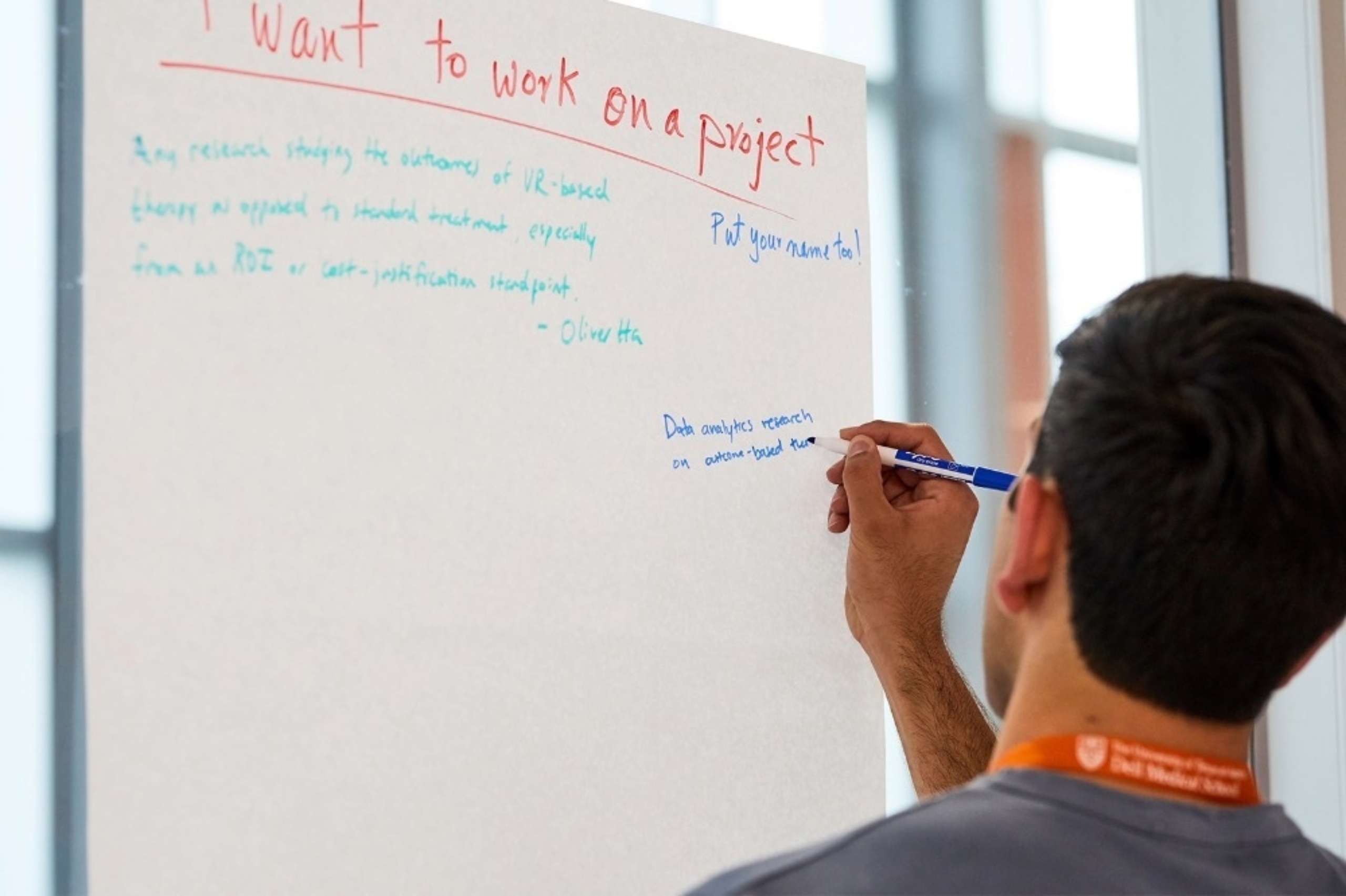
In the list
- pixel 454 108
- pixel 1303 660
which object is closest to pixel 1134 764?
pixel 1303 660

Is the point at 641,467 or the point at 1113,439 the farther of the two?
the point at 641,467

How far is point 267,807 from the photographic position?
3.61 ft

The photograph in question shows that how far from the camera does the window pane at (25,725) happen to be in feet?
3.46

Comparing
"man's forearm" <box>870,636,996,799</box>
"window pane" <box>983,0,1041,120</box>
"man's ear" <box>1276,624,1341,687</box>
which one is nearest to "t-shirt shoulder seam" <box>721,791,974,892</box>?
"man's ear" <box>1276,624,1341,687</box>

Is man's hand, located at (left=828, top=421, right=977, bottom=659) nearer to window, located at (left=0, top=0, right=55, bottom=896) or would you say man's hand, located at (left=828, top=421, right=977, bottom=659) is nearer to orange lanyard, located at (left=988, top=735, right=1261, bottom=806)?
orange lanyard, located at (left=988, top=735, right=1261, bottom=806)

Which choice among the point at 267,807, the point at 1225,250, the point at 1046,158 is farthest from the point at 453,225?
the point at 1225,250

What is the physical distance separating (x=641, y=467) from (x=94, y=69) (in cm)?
54

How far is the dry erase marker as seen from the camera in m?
1.43

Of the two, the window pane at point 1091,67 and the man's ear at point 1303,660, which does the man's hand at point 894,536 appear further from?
the window pane at point 1091,67

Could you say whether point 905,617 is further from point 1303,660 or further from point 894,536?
point 1303,660

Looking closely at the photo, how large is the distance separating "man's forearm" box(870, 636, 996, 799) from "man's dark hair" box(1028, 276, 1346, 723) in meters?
0.46

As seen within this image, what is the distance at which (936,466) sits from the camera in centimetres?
143

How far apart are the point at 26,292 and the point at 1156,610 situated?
0.80 metres

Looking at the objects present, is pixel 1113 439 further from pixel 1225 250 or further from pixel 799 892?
pixel 1225 250
